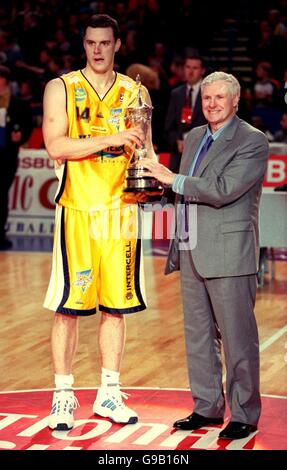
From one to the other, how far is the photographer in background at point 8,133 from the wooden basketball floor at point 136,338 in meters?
1.89

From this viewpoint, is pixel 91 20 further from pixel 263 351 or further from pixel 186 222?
pixel 263 351

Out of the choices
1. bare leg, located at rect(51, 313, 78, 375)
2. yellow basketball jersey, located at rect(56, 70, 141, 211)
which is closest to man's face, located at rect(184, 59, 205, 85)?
yellow basketball jersey, located at rect(56, 70, 141, 211)

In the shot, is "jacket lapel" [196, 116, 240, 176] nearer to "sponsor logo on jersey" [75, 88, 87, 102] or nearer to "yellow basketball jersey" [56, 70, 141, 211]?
"yellow basketball jersey" [56, 70, 141, 211]

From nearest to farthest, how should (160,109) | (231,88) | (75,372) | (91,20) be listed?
(231,88) < (91,20) < (75,372) < (160,109)

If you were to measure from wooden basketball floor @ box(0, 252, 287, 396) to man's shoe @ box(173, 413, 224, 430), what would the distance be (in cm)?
92

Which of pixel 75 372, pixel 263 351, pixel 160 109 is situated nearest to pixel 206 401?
pixel 75 372

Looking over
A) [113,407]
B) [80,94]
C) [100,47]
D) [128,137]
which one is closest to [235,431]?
[113,407]

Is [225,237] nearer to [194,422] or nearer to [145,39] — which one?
[194,422]

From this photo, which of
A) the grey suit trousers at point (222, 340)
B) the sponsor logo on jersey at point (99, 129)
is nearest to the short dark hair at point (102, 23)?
the sponsor logo on jersey at point (99, 129)

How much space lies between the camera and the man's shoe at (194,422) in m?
5.60

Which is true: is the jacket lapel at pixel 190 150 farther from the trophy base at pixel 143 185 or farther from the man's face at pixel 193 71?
the man's face at pixel 193 71

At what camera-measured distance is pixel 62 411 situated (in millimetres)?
5664
